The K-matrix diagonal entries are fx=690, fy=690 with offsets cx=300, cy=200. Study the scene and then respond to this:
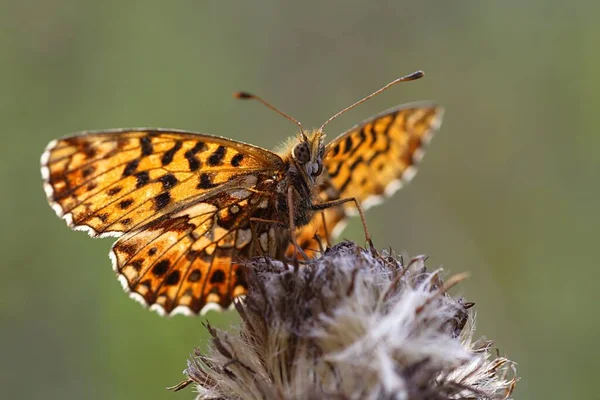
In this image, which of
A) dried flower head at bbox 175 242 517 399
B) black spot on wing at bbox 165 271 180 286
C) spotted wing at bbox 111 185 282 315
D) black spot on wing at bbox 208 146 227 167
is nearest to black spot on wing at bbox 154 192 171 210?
spotted wing at bbox 111 185 282 315

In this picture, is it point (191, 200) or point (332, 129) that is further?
point (332, 129)

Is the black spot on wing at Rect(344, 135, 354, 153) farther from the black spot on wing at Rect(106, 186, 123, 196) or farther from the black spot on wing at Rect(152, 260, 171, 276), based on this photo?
the black spot on wing at Rect(106, 186, 123, 196)

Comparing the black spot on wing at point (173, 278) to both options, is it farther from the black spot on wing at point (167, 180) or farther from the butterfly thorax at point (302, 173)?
the butterfly thorax at point (302, 173)

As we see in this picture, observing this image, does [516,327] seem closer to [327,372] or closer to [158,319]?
[158,319]

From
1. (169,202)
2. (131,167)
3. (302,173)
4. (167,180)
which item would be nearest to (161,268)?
(169,202)

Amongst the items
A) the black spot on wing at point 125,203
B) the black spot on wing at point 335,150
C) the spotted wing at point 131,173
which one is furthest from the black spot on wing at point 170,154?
the black spot on wing at point 335,150

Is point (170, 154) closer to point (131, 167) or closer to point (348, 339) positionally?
point (131, 167)
